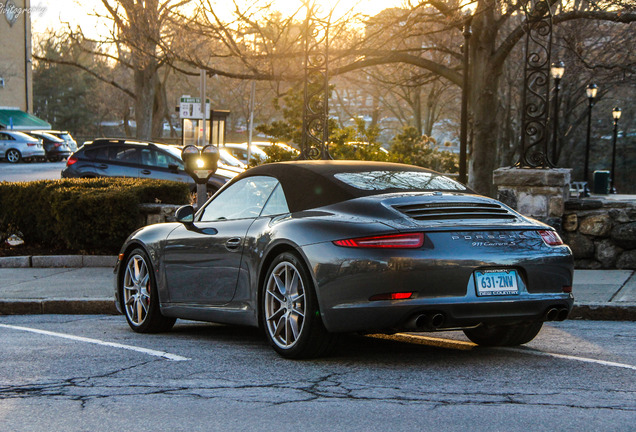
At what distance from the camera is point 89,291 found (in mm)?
10812

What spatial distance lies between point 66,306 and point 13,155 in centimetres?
3751

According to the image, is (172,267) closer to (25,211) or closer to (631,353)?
(631,353)

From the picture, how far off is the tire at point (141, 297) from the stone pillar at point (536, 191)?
576cm

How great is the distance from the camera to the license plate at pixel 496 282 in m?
5.89

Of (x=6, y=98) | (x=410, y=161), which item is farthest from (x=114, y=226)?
(x=6, y=98)

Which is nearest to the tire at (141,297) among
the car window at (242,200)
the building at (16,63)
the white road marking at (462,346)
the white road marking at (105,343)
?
the white road marking at (105,343)

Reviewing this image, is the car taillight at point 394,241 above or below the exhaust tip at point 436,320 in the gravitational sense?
above

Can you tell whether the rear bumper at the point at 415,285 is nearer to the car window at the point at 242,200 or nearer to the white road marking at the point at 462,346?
the white road marking at the point at 462,346

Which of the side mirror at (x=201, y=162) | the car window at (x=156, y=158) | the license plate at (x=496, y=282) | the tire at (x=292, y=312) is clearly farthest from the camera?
the car window at (x=156, y=158)

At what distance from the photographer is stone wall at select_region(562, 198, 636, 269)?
39.2 feet

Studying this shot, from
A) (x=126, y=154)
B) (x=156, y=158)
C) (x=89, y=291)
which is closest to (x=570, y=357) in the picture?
(x=89, y=291)

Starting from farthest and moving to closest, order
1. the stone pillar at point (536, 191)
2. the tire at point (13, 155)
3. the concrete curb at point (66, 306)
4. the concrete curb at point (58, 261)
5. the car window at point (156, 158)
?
the tire at point (13, 155), the car window at point (156, 158), the concrete curb at point (58, 261), the stone pillar at point (536, 191), the concrete curb at point (66, 306)

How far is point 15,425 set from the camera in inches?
184

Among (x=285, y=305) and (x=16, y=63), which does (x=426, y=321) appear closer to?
(x=285, y=305)
